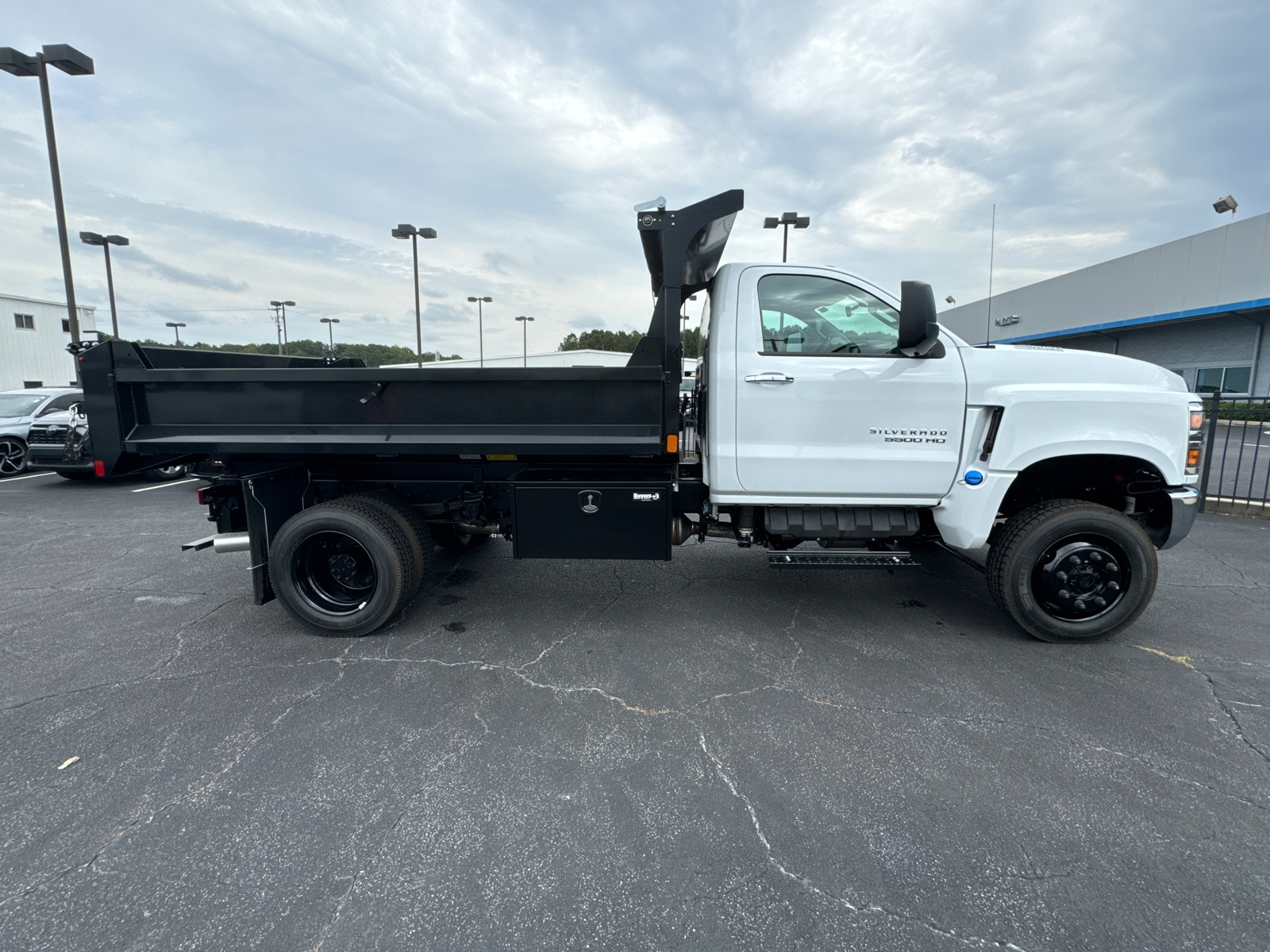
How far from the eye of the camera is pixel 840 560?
3791mm

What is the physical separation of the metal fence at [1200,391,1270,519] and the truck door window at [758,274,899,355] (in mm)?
4172

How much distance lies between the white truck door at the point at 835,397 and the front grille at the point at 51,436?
11.3 meters

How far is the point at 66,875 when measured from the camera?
2.03 m

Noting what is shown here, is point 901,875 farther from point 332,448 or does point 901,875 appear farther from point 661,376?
point 332,448

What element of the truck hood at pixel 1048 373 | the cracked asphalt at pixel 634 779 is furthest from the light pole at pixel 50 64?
the truck hood at pixel 1048 373

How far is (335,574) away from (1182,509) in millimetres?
5397

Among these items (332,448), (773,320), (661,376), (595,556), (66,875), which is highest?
(773,320)

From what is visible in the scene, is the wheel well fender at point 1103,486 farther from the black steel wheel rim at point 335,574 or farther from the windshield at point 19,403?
the windshield at point 19,403

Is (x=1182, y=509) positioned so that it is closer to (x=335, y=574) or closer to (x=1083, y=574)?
(x=1083, y=574)

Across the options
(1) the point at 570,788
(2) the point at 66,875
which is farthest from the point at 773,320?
(2) the point at 66,875

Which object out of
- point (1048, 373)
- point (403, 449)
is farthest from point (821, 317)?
point (403, 449)

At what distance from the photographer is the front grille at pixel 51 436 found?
374 inches

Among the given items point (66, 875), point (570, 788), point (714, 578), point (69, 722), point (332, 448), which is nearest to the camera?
point (66, 875)

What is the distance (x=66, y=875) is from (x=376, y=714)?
1.17 meters
